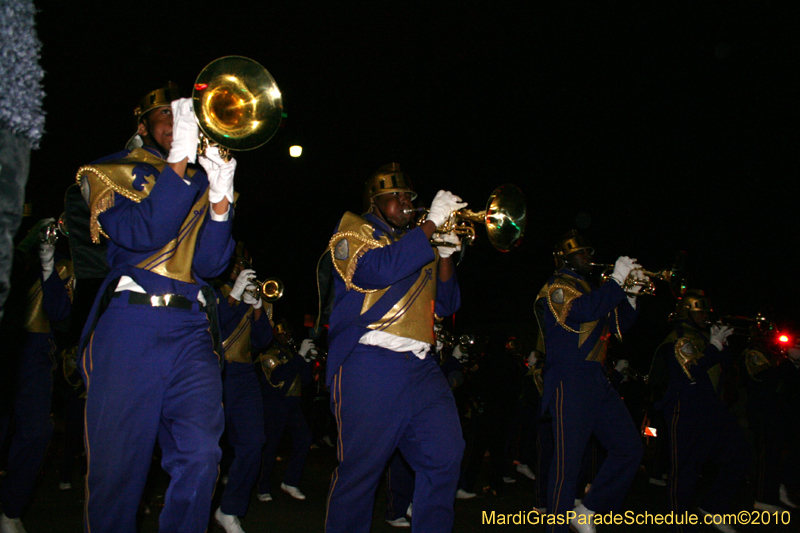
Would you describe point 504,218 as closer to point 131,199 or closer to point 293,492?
point 131,199

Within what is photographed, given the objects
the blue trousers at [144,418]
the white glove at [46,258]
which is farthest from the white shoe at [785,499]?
the white glove at [46,258]

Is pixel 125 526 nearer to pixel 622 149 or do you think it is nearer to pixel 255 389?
pixel 255 389

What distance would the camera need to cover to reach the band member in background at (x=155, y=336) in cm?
221

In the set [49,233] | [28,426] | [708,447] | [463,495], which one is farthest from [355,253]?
[463,495]

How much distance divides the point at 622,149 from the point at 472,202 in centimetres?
346

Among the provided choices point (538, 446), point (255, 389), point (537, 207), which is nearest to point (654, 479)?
point (538, 446)

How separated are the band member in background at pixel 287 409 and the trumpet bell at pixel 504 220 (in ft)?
10.9

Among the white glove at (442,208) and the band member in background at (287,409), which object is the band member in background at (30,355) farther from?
the white glove at (442,208)

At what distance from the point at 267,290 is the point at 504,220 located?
224 centimetres

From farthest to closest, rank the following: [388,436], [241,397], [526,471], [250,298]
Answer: [526,471] → [250,298] → [241,397] → [388,436]

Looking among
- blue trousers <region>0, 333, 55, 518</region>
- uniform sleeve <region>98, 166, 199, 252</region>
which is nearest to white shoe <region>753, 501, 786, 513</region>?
uniform sleeve <region>98, 166, 199, 252</region>

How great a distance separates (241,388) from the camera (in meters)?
5.15

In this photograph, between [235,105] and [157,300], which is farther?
Result: [235,105]

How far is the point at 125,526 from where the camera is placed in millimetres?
2201
